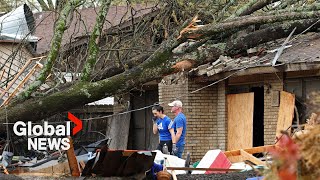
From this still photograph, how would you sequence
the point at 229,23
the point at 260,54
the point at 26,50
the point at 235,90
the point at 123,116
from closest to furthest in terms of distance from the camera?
the point at 229,23 → the point at 260,54 → the point at 235,90 → the point at 123,116 → the point at 26,50

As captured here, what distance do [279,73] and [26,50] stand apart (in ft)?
33.7

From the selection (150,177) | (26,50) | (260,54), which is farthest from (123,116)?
(150,177)

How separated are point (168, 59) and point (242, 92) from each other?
7.46 metres

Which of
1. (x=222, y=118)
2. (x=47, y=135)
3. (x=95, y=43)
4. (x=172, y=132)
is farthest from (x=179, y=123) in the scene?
(x=95, y=43)

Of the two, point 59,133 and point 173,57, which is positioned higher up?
point 173,57

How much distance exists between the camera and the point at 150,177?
29.9ft

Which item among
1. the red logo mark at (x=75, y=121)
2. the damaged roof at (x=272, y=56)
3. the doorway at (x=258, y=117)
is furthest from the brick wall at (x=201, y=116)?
the red logo mark at (x=75, y=121)

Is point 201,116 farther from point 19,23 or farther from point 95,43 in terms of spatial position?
point 95,43

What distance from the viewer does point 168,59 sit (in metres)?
8.87

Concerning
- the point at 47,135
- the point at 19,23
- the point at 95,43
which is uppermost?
the point at 19,23

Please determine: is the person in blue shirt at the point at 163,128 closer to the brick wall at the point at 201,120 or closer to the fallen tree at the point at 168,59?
the brick wall at the point at 201,120

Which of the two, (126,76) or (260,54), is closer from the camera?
(126,76)

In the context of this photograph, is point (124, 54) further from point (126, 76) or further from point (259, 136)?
point (259, 136)

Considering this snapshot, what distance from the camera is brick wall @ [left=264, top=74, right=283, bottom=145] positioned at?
1467 cm
